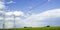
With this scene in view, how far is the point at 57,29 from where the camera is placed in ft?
158

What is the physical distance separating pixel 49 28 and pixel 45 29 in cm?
129

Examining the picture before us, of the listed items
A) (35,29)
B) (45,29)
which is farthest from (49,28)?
(35,29)

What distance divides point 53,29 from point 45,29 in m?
3.13

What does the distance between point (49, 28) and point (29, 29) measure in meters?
6.28

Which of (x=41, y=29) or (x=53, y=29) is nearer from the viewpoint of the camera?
(x=53, y=29)

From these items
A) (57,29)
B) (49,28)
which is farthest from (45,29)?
(57,29)

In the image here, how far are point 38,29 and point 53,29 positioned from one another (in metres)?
6.05

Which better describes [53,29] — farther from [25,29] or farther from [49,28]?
[25,29]

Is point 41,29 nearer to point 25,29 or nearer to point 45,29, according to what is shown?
point 45,29

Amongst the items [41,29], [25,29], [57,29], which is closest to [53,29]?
[57,29]

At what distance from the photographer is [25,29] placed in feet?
182

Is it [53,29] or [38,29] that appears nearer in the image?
[53,29]

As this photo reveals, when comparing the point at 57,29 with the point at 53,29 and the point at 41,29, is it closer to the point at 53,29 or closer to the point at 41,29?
the point at 53,29

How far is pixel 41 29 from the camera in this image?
52469mm
